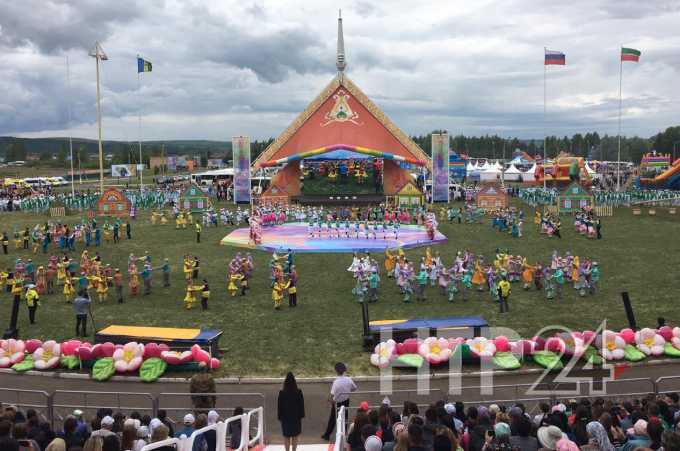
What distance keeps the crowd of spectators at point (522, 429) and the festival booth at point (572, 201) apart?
122 feet

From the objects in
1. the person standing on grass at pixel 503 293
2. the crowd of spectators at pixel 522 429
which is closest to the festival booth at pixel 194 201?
the person standing on grass at pixel 503 293

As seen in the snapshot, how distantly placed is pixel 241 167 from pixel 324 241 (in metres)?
21.6

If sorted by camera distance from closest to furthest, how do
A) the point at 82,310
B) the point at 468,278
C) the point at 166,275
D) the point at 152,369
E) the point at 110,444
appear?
1. the point at 110,444
2. the point at 152,369
3. the point at 82,310
4. the point at 468,278
5. the point at 166,275

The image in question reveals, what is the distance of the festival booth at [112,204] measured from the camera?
4509cm

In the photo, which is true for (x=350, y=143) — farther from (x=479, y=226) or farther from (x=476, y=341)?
(x=476, y=341)

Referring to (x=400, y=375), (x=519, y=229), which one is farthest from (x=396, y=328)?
(x=519, y=229)

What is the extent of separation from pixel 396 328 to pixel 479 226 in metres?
25.7

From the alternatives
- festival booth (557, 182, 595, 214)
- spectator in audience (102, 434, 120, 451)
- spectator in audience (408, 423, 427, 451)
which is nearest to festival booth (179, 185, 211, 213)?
festival booth (557, 182, 595, 214)

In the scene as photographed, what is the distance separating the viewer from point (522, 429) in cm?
712

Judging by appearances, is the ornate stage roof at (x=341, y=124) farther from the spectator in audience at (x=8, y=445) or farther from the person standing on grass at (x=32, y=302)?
the spectator in audience at (x=8, y=445)

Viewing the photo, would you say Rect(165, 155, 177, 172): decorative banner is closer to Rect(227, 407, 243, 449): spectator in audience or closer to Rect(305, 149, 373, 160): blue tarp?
Rect(305, 149, 373, 160): blue tarp

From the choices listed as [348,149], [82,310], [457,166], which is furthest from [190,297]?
[457,166]

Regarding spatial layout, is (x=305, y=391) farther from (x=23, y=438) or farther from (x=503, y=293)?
(x=503, y=293)

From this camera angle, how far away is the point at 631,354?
14.6 m
